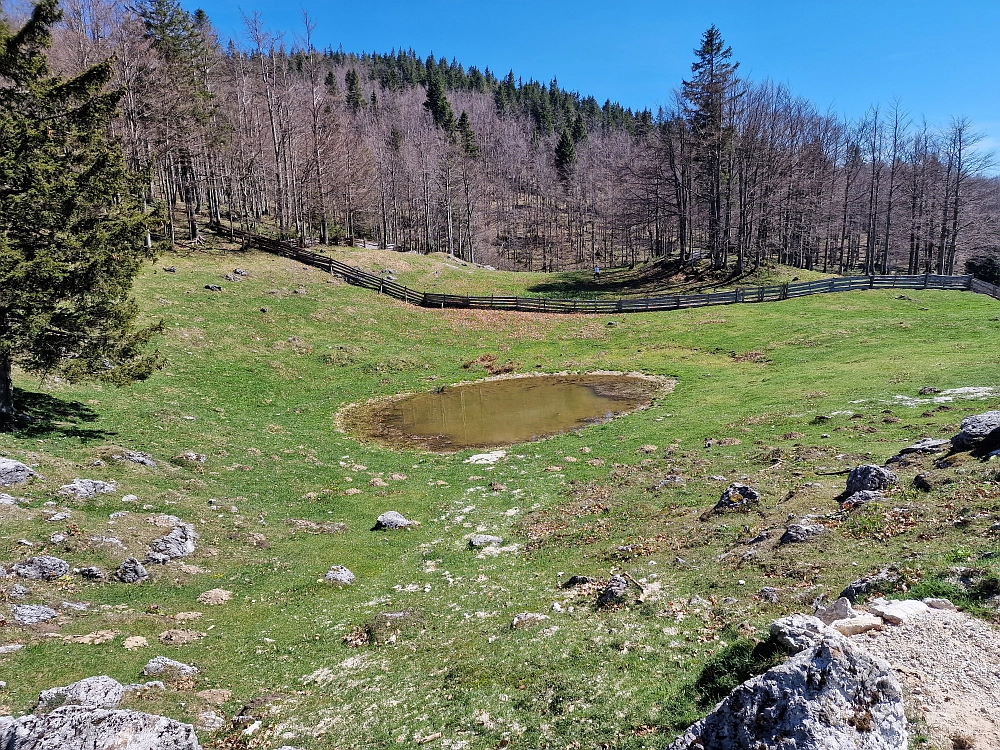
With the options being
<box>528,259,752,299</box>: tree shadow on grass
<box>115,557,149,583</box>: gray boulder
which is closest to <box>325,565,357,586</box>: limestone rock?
<box>115,557,149,583</box>: gray boulder

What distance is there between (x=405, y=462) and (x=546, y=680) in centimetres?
1781

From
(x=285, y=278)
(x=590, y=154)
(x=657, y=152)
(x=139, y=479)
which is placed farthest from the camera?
(x=590, y=154)

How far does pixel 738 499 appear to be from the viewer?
15.6 m

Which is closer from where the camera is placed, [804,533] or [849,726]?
[849,726]

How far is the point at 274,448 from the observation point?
26.3 m

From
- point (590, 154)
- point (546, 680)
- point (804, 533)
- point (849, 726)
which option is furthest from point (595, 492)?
point (590, 154)

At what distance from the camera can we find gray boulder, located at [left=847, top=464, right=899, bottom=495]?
44.8 ft

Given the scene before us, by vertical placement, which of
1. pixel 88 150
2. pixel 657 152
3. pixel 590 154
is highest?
pixel 590 154

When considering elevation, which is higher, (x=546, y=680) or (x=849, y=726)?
(x=849, y=726)

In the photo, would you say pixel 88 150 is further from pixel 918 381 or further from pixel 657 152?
pixel 657 152

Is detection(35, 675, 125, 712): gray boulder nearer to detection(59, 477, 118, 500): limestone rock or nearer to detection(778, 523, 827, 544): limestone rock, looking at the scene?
detection(59, 477, 118, 500): limestone rock

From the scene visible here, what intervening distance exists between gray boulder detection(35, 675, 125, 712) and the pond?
19.7 meters

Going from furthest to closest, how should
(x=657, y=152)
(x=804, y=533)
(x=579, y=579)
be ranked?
(x=657, y=152) → (x=579, y=579) → (x=804, y=533)

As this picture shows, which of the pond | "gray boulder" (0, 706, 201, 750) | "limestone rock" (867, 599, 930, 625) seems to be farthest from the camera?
the pond
